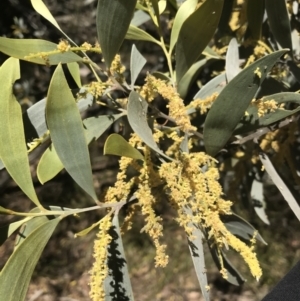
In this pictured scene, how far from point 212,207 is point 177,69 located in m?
0.24

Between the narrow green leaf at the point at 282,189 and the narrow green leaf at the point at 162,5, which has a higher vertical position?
the narrow green leaf at the point at 162,5

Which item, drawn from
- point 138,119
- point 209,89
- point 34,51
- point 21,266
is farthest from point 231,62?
point 21,266

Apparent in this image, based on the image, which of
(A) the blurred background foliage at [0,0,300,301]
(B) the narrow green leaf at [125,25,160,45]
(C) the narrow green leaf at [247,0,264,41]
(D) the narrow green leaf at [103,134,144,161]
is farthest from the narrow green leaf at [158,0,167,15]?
(A) the blurred background foliage at [0,0,300,301]

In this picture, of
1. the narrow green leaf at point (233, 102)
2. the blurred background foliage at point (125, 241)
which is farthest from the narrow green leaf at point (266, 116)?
the blurred background foliage at point (125, 241)

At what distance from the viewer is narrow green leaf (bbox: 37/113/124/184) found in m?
0.69

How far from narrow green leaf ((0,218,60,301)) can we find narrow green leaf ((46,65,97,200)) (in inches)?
3.5

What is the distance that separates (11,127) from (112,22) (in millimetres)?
202

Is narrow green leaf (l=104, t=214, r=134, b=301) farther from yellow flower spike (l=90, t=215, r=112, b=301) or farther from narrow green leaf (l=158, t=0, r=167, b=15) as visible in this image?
narrow green leaf (l=158, t=0, r=167, b=15)

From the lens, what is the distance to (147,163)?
2.27 ft

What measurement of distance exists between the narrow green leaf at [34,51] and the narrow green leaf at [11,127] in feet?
0.07

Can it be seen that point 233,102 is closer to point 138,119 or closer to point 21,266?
point 138,119

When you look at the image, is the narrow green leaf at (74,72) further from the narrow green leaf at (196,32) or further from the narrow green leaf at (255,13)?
the narrow green leaf at (255,13)

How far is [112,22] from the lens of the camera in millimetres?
618

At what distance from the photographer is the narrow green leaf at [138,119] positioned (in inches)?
24.3
